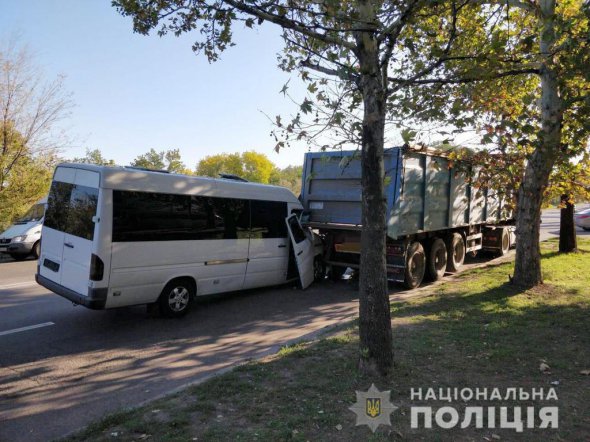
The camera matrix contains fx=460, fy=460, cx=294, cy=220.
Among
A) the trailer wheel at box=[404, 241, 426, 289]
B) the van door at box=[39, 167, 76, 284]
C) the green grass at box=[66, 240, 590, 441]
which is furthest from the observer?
the trailer wheel at box=[404, 241, 426, 289]

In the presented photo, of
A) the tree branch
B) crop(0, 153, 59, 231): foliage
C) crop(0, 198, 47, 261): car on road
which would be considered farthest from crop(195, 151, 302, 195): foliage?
the tree branch

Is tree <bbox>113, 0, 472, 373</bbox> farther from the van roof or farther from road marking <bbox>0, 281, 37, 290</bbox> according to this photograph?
road marking <bbox>0, 281, 37, 290</bbox>

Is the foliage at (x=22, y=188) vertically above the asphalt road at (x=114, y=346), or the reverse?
the foliage at (x=22, y=188)

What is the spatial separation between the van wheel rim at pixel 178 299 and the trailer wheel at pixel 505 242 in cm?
1078

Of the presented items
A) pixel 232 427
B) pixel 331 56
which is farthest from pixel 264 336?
pixel 331 56

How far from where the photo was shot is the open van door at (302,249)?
9805 mm

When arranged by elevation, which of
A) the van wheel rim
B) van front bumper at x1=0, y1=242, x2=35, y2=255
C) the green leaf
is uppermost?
the green leaf

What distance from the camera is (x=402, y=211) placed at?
9586 millimetres

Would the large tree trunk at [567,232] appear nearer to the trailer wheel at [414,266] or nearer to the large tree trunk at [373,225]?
the trailer wheel at [414,266]

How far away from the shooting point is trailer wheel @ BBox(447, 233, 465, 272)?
39.1ft

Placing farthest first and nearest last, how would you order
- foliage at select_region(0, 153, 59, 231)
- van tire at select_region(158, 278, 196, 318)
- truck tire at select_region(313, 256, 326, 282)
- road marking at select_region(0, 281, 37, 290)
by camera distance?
1. foliage at select_region(0, 153, 59, 231)
2. truck tire at select_region(313, 256, 326, 282)
3. road marking at select_region(0, 281, 37, 290)
4. van tire at select_region(158, 278, 196, 318)

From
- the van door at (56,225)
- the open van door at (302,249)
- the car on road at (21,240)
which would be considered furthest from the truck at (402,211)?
the car on road at (21,240)

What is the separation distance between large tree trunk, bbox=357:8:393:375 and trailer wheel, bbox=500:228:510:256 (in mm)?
11572

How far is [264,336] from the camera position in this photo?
6.88 m
